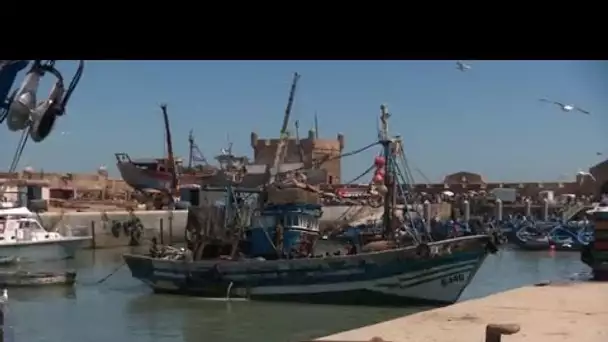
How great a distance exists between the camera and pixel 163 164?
32188 millimetres

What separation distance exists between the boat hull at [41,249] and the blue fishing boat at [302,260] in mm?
4230

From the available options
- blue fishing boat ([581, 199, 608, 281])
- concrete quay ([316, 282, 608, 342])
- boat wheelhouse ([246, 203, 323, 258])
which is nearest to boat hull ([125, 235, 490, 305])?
boat wheelhouse ([246, 203, 323, 258])

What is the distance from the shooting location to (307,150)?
87.2 feet

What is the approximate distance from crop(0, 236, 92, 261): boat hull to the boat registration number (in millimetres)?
8561

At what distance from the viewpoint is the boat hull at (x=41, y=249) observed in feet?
60.8

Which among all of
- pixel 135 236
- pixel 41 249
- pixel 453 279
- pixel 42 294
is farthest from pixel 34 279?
pixel 135 236

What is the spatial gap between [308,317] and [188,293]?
2476 millimetres

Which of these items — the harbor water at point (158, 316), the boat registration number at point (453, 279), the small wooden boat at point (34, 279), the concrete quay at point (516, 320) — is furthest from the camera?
the small wooden boat at point (34, 279)

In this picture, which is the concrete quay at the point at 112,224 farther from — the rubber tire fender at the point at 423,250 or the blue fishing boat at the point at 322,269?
the rubber tire fender at the point at 423,250

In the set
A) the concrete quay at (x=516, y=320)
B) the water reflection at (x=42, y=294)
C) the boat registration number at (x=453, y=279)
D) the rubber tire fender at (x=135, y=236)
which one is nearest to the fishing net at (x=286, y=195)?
the boat registration number at (x=453, y=279)

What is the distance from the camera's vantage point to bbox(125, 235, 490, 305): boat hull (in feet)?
44.8

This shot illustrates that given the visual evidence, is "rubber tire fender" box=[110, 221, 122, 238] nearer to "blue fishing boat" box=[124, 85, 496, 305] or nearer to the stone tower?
the stone tower
